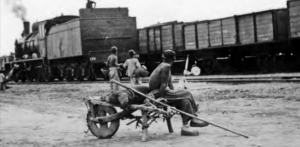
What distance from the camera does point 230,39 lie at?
21.9m

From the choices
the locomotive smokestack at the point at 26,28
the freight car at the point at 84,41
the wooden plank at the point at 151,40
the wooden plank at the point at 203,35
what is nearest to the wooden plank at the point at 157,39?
the wooden plank at the point at 151,40

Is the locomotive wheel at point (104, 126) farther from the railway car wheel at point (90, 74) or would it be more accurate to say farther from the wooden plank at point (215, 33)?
the railway car wheel at point (90, 74)

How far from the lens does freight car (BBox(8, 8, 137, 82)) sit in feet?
81.3

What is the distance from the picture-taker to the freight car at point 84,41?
81.3 ft

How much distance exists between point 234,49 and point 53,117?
13472 millimetres

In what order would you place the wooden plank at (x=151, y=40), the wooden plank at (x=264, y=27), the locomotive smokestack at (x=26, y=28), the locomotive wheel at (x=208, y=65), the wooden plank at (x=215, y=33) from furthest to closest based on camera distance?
1. the locomotive smokestack at (x=26, y=28)
2. the wooden plank at (x=151, y=40)
3. the locomotive wheel at (x=208, y=65)
4. the wooden plank at (x=215, y=33)
5. the wooden plank at (x=264, y=27)

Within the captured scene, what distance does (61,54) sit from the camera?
2747 cm

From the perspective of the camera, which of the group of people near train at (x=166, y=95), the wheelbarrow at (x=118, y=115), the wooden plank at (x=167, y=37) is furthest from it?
the wooden plank at (x=167, y=37)

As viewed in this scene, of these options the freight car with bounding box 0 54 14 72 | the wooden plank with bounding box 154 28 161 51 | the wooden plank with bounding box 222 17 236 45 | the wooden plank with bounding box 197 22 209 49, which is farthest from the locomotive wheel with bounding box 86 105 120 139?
the freight car with bounding box 0 54 14 72

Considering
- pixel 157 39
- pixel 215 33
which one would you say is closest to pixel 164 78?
pixel 215 33

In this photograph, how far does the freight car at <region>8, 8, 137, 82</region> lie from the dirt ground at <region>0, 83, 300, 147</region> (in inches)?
462

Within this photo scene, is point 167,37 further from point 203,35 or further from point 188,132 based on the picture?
point 188,132

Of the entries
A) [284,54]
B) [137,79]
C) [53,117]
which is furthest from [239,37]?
[53,117]

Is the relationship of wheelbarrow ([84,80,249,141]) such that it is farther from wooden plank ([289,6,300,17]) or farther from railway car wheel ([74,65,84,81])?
railway car wheel ([74,65,84,81])
